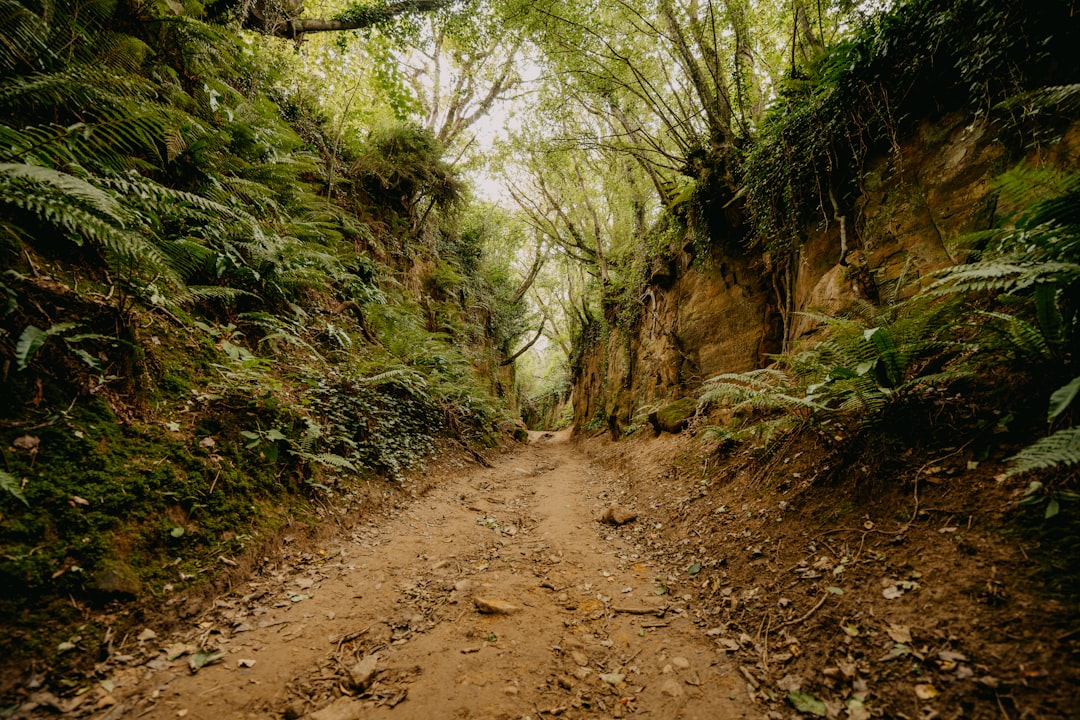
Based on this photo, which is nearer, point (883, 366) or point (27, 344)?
point (27, 344)

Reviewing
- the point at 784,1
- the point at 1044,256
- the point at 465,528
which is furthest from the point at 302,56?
the point at 1044,256

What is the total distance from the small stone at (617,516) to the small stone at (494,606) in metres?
2.08

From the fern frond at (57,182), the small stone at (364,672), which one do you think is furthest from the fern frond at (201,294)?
the small stone at (364,672)

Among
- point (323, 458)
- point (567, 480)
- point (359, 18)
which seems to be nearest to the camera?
point (323, 458)

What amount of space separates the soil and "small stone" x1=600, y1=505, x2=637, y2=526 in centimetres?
87

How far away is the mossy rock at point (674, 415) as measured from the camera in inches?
282

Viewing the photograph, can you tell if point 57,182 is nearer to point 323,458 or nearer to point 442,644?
point 323,458

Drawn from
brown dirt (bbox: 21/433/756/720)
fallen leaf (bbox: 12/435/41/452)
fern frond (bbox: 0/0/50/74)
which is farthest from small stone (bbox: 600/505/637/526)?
fern frond (bbox: 0/0/50/74)

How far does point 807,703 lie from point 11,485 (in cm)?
417

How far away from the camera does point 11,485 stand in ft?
6.54

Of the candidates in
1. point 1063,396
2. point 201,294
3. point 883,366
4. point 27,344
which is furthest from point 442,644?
point 201,294

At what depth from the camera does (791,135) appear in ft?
17.3

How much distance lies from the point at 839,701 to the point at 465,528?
11.2 ft

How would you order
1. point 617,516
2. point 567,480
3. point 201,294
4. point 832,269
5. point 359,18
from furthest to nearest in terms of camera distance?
point 359,18 < point 567,480 < point 832,269 < point 617,516 < point 201,294
